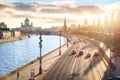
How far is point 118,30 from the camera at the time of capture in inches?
5010

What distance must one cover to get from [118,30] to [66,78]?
84.9 metres

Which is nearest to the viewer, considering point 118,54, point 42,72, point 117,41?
point 42,72

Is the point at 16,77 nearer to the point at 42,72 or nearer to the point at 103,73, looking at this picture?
the point at 42,72

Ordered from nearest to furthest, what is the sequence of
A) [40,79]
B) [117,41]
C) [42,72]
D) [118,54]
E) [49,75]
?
[40,79], [49,75], [42,72], [118,54], [117,41]

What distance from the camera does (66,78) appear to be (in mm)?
46906

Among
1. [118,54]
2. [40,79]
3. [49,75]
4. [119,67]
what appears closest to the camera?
[40,79]

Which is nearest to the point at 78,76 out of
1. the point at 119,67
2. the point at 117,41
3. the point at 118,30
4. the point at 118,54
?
the point at 119,67

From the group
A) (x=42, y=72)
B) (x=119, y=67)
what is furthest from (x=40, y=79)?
(x=119, y=67)

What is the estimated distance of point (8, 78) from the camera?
47750 millimetres

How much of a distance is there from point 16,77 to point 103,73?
16248 millimetres

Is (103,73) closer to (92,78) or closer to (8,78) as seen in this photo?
(92,78)

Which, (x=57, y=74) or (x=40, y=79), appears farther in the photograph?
(x=57, y=74)

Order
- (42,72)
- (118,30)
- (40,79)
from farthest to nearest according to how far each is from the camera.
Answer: (118,30) → (42,72) → (40,79)

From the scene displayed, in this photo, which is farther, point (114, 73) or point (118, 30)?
point (118, 30)
